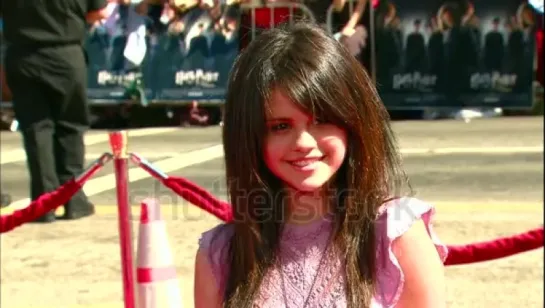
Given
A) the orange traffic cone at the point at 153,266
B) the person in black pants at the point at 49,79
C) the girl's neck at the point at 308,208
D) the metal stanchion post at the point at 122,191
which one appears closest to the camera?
the girl's neck at the point at 308,208

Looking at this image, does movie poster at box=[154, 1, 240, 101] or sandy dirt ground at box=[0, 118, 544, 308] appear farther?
movie poster at box=[154, 1, 240, 101]

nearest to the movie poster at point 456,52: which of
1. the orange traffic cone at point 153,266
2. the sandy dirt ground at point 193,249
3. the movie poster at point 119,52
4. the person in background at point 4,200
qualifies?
the movie poster at point 119,52

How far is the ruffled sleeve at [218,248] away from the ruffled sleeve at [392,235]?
0.37m

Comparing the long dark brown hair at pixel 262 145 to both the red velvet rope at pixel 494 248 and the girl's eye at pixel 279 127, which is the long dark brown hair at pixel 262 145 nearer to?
the girl's eye at pixel 279 127

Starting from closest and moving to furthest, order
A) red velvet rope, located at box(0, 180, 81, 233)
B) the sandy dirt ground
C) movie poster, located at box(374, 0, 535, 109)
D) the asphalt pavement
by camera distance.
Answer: red velvet rope, located at box(0, 180, 81, 233) → the sandy dirt ground → the asphalt pavement → movie poster, located at box(374, 0, 535, 109)

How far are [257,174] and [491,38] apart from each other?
12825mm

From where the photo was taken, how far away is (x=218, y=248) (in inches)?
109

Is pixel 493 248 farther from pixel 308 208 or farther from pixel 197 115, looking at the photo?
pixel 197 115

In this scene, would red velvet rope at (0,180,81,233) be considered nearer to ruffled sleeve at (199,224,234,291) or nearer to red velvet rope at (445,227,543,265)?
Result: red velvet rope at (445,227,543,265)

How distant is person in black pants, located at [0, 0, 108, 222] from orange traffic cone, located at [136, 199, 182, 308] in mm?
3889

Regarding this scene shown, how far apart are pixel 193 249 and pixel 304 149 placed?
4.56 meters

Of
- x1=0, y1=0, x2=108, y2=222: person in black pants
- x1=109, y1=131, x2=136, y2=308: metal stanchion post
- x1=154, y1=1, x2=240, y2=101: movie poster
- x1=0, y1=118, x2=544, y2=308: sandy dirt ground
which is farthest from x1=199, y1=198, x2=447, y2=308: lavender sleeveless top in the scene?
x1=154, y1=1, x2=240, y2=101: movie poster

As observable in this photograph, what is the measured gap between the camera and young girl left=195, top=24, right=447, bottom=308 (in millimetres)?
2645

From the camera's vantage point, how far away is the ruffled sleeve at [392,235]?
2654mm
